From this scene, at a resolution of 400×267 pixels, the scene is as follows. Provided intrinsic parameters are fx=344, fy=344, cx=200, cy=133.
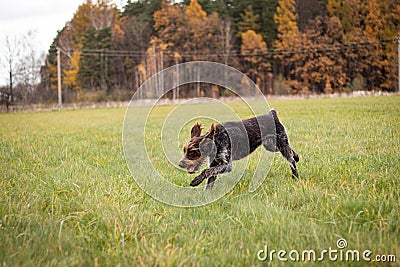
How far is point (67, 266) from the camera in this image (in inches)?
→ 94.4

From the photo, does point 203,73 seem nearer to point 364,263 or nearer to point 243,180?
point 243,180

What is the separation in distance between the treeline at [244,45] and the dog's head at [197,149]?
4238cm

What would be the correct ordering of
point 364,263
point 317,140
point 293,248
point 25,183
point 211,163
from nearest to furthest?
point 364,263, point 293,248, point 211,163, point 25,183, point 317,140

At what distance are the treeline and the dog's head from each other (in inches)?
1668

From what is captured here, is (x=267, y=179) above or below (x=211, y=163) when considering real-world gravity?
below

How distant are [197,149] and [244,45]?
159ft

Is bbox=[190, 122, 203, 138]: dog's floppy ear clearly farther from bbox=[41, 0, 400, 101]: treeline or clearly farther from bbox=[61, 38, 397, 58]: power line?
bbox=[61, 38, 397, 58]: power line

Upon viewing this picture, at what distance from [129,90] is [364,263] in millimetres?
49497

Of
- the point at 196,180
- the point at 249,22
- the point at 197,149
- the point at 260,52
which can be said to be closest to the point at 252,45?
the point at 260,52

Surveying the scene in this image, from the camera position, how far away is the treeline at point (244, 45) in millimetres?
46875

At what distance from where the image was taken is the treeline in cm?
4688

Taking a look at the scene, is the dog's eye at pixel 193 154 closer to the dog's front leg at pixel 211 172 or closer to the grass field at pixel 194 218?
the dog's front leg at pixel 211 172

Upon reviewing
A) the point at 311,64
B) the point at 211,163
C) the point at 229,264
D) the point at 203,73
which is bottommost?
the point at 229,264

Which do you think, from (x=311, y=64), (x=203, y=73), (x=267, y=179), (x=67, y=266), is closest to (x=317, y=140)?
(x=267, y=179)
